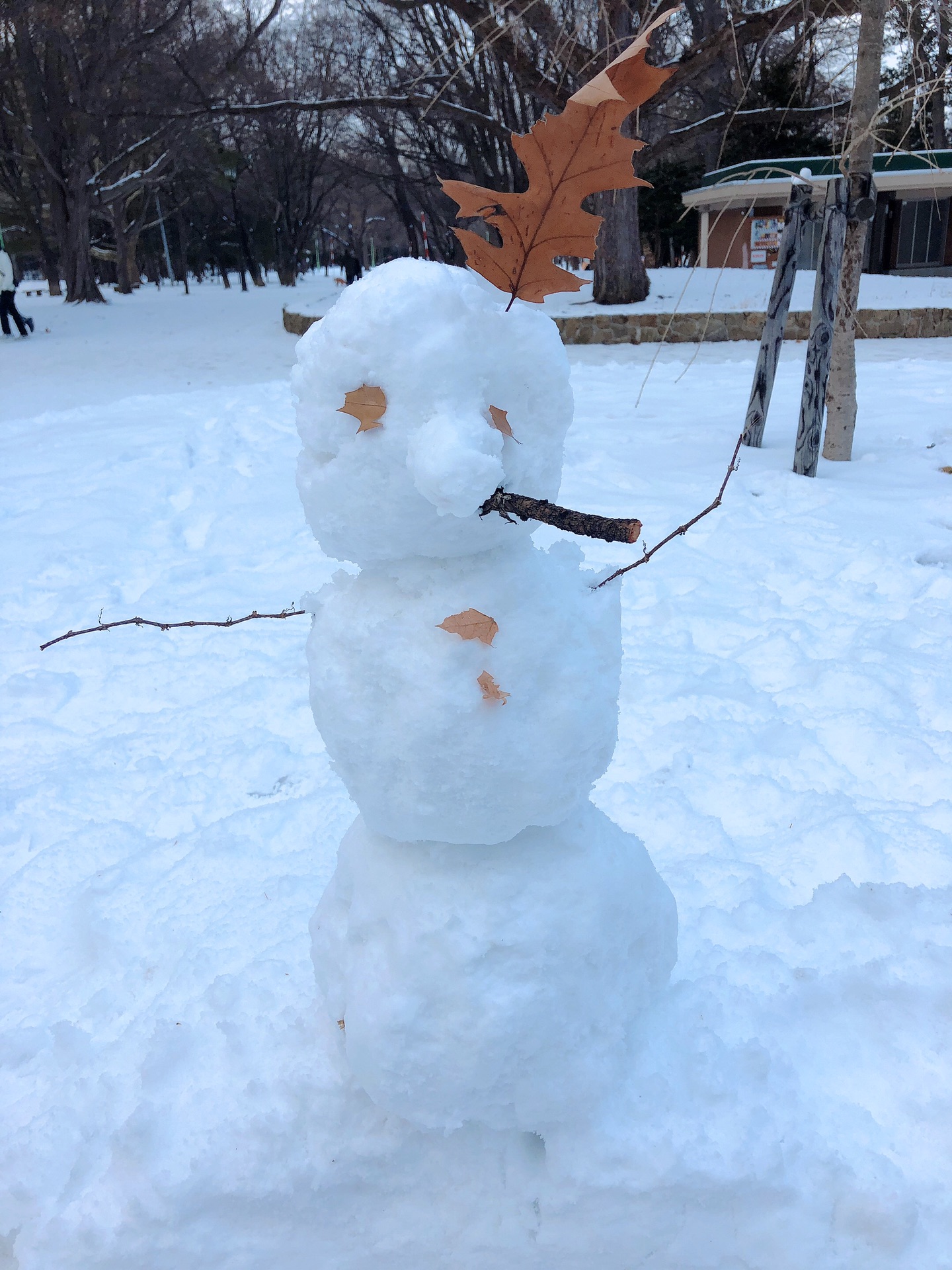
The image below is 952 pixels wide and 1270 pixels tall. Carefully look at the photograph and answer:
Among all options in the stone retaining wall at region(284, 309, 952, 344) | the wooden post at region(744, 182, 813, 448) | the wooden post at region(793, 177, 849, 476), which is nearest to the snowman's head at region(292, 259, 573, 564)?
the wooden post at region(744, 182, 813, 448)

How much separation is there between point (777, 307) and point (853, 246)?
0.47 meters

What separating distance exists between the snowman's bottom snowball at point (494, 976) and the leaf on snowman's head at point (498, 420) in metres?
0.65

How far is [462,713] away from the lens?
1.27 metres

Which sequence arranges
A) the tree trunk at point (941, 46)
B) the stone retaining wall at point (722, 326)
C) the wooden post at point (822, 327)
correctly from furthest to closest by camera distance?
the stone retaining wall at point (722, 326) < the wooden post at point (822, 327) < the tree trunk at point (941, 46)

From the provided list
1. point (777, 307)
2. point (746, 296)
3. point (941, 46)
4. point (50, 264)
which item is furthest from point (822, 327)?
point (50, 264)

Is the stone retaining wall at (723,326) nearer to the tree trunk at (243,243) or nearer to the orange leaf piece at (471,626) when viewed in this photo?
the orange leaf piece at (471,626)

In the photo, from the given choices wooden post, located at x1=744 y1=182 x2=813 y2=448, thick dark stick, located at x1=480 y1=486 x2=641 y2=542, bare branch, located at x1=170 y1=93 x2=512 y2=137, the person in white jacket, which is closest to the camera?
thick dark stick, located at x1=480 y1=486 x2=641 y2=542

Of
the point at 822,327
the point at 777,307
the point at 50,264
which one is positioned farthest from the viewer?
the point at 50,264

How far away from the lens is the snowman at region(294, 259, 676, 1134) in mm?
1193

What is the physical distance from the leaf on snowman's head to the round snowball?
20cm

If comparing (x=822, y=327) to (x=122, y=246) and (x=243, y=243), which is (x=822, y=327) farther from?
(x=243, y=243)

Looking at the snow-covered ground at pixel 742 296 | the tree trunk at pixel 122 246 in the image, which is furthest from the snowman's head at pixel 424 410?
the tree trunk at pixel 122 246

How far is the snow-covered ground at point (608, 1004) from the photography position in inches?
56.5

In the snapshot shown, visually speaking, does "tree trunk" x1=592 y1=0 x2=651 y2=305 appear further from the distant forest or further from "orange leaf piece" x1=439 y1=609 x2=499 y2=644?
"orange leaf piece" x1=439 y1=609 x2=499 y2=644
